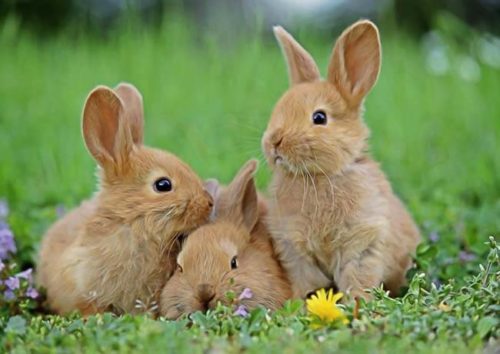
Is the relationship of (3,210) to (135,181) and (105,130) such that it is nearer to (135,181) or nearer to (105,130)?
(105,130)

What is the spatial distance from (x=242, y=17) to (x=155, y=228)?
8881 mm

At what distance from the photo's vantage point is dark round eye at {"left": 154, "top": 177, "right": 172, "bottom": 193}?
4676mm

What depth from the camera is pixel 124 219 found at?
4641 millimetres

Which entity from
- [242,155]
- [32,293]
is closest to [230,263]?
[32,293]

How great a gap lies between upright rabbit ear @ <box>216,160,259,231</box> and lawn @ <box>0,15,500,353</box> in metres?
0.20

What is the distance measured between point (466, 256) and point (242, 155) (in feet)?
6.80

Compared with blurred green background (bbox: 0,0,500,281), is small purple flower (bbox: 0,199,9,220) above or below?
below

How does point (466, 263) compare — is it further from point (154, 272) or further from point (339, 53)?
point (154, 272)

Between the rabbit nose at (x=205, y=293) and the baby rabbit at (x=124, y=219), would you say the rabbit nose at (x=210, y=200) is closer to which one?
the baby rabbit at (x=124, y=219)

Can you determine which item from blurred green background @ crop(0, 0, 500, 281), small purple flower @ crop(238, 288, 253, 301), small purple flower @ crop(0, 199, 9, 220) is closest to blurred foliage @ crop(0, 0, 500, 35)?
blurred green background @ crop(0, 0, 500, 281)

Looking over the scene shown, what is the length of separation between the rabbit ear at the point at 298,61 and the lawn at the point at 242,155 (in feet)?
1.17

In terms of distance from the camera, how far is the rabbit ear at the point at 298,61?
192 inches

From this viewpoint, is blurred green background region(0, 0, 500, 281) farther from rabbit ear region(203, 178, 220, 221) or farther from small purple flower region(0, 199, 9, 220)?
rabbit ear region(203, 178, 220, 221)

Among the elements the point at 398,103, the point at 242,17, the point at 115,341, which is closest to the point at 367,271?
the point at 115,341
